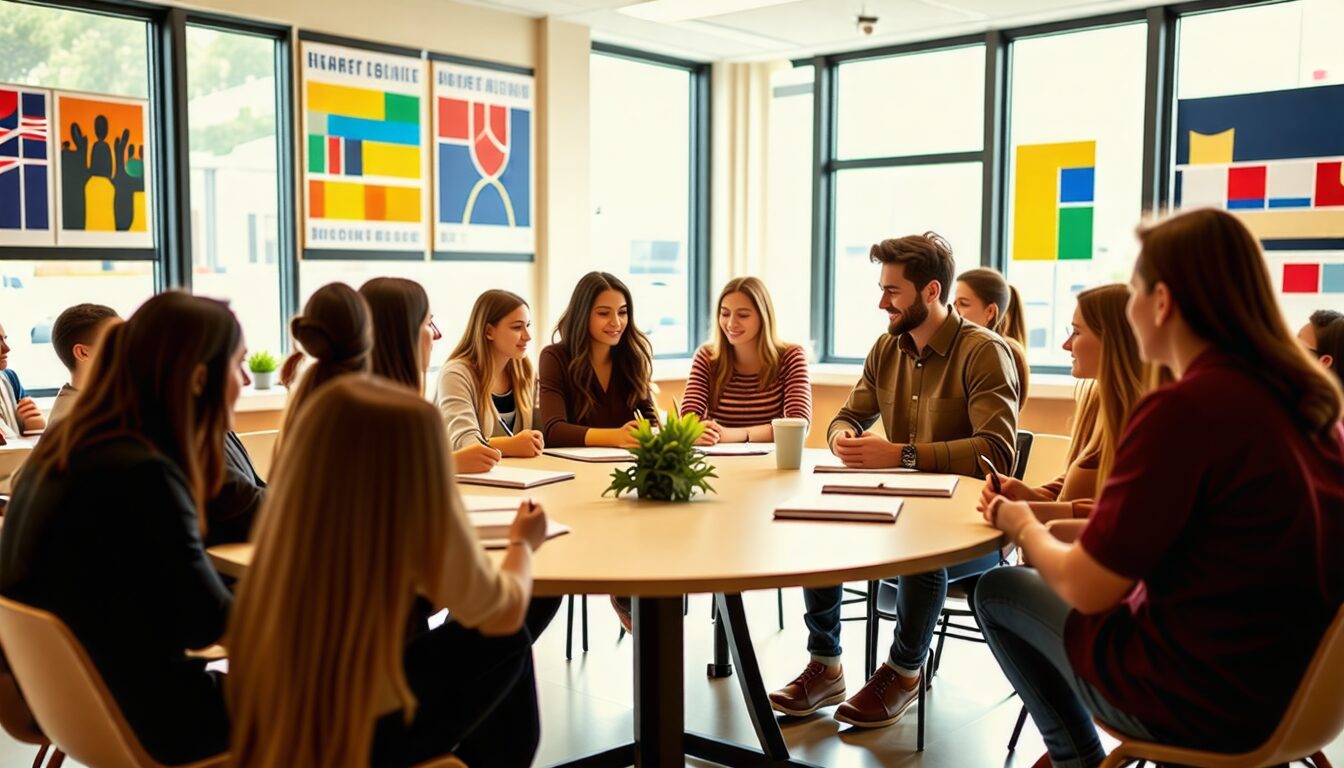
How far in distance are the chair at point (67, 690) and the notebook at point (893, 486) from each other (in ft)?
4.81

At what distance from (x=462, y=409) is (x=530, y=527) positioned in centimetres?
169

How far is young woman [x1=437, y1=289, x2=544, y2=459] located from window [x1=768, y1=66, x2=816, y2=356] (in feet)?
12.7

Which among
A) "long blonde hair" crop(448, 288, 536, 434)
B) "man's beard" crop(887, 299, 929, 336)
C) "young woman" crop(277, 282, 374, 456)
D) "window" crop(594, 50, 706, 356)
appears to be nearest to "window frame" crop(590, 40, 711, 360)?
"window" crop(594, 50, 706, 356)

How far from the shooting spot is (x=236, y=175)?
17.8 ft

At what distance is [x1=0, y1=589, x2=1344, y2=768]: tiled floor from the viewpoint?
309cm

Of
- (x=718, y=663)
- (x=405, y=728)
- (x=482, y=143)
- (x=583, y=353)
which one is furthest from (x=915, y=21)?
(x=405, y=728)

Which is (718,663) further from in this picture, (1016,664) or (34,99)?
(34,99)

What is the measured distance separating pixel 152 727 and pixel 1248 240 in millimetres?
1770

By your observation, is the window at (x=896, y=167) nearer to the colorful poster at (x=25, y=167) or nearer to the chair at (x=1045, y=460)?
the chair at (x=1045, y=460)

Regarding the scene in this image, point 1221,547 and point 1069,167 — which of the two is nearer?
point 1221,547

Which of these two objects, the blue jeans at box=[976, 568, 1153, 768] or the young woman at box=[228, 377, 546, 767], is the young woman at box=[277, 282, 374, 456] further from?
the blue jeans at box=[976, 568, 1153, 768]

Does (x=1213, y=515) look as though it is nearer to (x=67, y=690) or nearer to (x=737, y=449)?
(x=67, y=690)

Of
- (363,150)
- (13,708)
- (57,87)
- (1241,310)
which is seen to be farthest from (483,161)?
(1241,310)

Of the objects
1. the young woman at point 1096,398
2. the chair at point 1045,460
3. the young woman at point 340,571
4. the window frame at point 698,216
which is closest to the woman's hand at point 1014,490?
the young woman at point 1096,398
